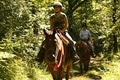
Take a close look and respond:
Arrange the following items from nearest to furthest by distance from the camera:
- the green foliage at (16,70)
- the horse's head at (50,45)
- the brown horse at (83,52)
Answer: the horse's head at (50,45) → the green foliage at (16,70) → the brown horse at (83,52)

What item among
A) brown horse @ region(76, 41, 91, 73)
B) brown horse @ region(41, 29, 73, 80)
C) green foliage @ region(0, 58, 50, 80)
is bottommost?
brown horse @ region(76, 41, 91, 73)

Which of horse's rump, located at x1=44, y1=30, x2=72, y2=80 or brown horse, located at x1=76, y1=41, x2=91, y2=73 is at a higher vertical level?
horse's rump, located at x1=44, y1=30, x2=72, y2=80

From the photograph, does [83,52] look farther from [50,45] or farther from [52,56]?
[52,56]

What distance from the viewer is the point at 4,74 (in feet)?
29.7

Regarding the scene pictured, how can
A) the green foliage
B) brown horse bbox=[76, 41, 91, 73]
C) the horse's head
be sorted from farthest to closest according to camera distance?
1. brown horse bbox=[76, 41, 91, 73]
2. the green foliage
3. the horse's head

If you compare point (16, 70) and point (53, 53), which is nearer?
point (53, 53)

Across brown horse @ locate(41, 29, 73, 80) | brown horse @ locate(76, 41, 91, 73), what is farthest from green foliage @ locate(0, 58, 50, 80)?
brown horse @ locate(76, 41, 91, 73)

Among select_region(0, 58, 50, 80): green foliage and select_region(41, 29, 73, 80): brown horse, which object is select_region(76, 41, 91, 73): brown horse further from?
select_region(41, 29, 73, 80): brown horse

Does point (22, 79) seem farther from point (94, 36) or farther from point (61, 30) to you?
point (94, 36)

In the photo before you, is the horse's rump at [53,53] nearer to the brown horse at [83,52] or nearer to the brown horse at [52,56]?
the brown horse at [52,56]

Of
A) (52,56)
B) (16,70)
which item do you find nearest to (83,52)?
(16,70)

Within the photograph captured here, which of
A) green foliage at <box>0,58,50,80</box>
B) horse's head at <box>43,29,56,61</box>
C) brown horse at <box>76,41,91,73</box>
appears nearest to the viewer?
horse's head at <box>43,29,56,61</box>

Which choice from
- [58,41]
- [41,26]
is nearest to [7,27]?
[41,26]

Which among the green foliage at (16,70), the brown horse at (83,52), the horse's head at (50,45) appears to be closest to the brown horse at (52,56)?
the horse's head at (50,45)
